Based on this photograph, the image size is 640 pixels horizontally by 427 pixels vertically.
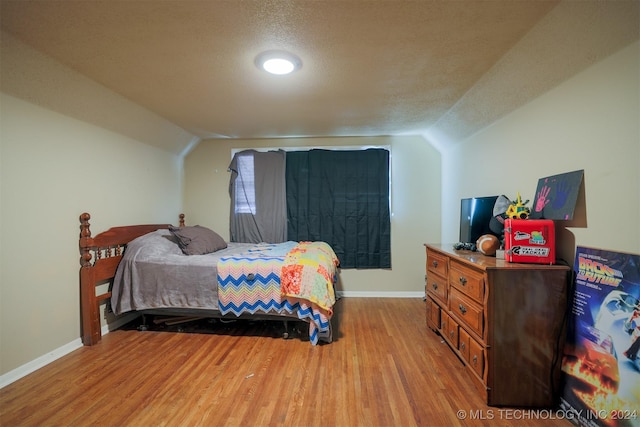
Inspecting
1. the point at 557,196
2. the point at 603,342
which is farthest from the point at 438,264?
the point at 603,342

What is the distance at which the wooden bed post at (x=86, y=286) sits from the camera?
90.5 inches

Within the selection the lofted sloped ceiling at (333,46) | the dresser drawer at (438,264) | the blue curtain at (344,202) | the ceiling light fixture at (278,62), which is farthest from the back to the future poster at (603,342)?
the blue curtain at (344,202)

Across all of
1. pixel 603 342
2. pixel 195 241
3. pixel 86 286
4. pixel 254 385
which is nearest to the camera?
pixel 603 342

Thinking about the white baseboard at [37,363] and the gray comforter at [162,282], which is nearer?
the white baseboard at [37,363]

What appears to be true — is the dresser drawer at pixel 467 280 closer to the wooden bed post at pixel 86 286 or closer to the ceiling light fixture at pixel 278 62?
the ceiling light fixture at pixel 278 62

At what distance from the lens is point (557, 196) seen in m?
1.64

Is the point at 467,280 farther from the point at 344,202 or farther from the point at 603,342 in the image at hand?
the point at 344,202

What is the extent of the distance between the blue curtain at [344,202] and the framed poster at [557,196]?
6.55 feet

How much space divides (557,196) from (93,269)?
12.3 ft

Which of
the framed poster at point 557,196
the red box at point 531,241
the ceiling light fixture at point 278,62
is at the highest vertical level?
the ceiling light fixture at point 278,62

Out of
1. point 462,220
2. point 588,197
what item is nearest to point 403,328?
point 462,220

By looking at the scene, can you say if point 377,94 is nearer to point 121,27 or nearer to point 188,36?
point 188,36

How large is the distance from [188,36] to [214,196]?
2.67 m

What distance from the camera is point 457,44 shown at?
1.67m
